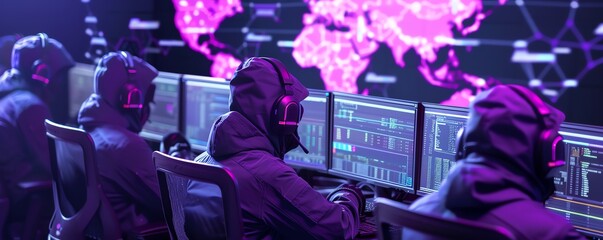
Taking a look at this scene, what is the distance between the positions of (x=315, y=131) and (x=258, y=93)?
0.74 meters

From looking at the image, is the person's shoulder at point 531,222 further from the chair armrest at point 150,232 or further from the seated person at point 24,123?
the seated person at point 24,123

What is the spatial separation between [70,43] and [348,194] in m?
3.16

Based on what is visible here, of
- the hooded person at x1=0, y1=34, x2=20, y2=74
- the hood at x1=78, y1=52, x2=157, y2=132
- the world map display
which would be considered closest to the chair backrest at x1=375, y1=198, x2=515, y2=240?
the hood at x1=78, y1=52, x2=157, y2=132

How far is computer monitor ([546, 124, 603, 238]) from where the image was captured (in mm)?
1991

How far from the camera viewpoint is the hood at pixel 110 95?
2887mm

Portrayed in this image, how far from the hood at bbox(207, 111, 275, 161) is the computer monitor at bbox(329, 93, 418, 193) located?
561 mm

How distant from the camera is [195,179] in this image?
5.95 feet

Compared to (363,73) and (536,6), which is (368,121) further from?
(363,73)

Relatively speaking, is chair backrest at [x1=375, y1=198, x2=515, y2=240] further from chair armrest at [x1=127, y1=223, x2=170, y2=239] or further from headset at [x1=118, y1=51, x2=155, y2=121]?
headset at [x1=118, y1=51, x2=155, y2=121]

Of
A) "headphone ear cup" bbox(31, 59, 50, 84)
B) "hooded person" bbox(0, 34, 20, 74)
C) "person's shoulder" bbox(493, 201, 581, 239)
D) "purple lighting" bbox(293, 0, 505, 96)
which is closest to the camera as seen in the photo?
"person's shoulder" bbox(493, 201, 581, 239)

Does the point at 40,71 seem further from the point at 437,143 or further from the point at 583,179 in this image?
the point at 583,179

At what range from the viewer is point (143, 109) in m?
3.05

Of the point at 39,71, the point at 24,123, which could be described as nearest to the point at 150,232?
the point at 24,123

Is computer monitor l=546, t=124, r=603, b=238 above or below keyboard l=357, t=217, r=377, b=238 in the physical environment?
above
